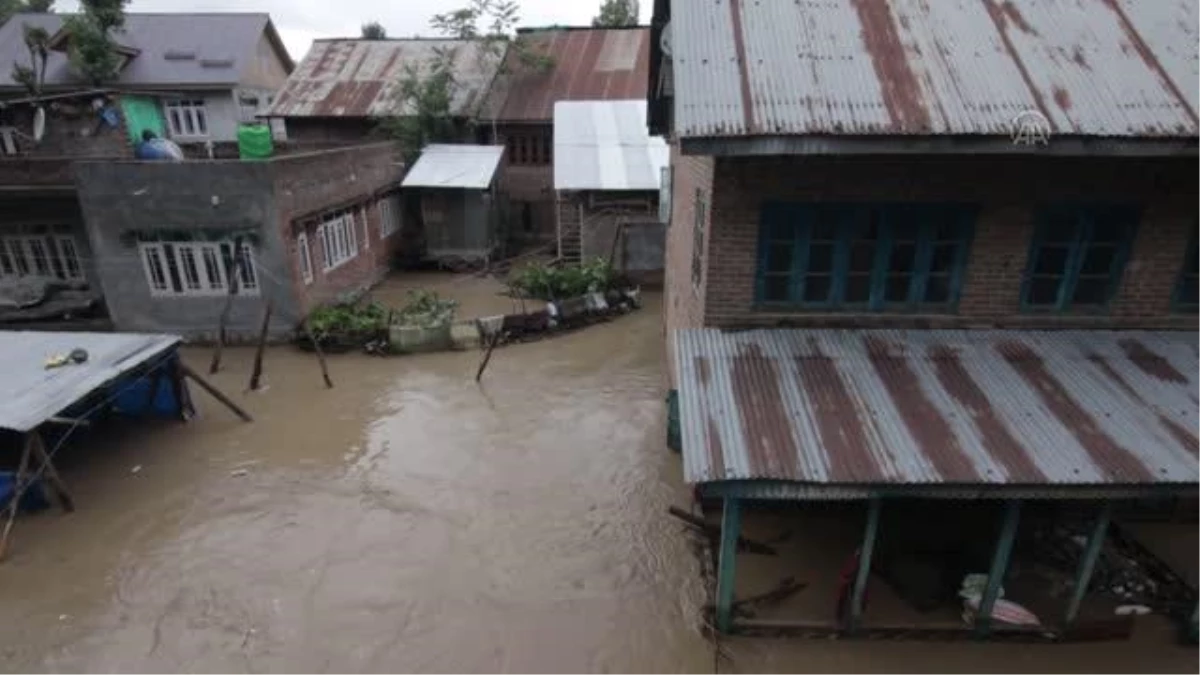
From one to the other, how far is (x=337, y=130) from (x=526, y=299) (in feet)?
42.0

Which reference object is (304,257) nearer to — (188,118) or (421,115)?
(421,115)

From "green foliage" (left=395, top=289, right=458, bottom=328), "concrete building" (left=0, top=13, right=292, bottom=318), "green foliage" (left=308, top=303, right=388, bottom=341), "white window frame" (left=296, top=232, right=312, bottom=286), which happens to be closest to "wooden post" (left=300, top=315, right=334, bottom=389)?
"green foliage" (left=308, top=303, right=388, bottom=341)

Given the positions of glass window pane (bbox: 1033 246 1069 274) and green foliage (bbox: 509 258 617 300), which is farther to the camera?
green foliage (bbox: 509 258 617 300)

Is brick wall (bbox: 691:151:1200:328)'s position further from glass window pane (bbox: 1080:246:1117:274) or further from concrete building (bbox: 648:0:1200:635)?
glass window pane (bbox: 1080:246:1117:274)

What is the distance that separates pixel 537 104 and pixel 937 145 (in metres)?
21.6

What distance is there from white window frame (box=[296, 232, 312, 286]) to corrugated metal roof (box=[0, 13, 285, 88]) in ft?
59.3

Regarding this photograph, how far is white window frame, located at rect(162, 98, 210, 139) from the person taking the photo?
2998 centimetres

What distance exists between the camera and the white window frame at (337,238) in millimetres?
17953

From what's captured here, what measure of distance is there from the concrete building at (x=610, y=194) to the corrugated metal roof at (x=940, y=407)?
12542mm

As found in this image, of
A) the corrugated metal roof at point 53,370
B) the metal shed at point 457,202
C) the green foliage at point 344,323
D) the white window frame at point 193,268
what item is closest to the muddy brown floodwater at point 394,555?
the corrugated metal roof at point 53,370

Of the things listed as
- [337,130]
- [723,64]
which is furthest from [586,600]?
[337,130]

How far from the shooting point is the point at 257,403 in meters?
13.4

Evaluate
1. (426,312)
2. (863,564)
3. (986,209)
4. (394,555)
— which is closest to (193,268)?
(426,312)

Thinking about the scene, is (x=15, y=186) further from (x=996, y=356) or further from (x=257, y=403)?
(x=996, y=356)
